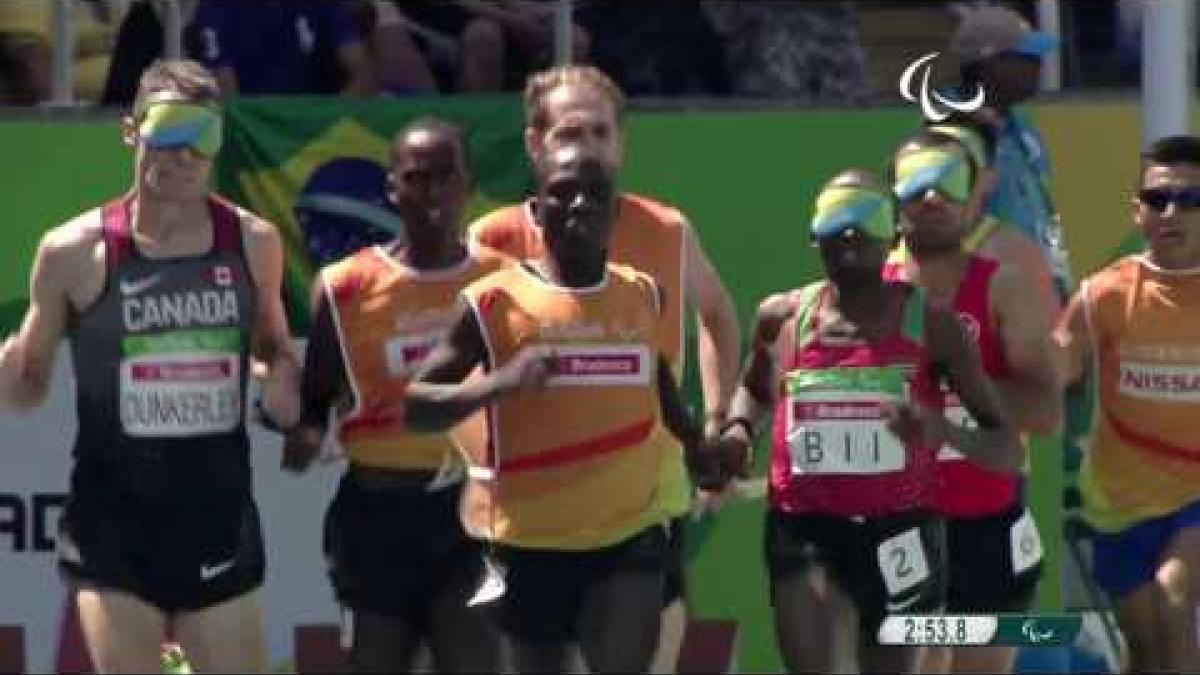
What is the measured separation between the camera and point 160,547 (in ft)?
29.4

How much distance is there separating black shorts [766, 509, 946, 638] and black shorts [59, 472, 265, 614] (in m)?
1.39

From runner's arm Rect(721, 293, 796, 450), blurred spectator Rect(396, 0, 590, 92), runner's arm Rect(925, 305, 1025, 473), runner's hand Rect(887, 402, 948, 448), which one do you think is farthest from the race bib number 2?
blurred spectator Rect(396, 0, 590, 92)

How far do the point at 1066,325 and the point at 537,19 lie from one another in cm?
310

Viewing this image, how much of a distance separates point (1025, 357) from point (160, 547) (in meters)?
2.34

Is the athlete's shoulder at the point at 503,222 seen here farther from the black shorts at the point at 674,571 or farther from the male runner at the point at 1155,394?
the male runner at the point at 1155,394

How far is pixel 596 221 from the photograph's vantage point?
8.65 meters

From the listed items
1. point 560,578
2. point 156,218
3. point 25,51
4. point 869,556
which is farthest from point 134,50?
point 869,556

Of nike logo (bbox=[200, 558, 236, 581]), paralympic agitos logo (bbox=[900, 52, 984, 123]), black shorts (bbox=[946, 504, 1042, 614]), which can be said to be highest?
paralympic agitos logo (bbox=[900, 52, 984, 123])

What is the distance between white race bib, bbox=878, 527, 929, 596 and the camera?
902cm

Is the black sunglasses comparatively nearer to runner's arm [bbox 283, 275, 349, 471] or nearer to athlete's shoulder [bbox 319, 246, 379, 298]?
athlete's shoulder [bbox 319, 246, 379, 298]

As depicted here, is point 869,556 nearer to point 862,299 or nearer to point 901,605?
point 901,605

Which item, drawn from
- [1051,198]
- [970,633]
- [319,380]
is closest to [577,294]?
[319,380]

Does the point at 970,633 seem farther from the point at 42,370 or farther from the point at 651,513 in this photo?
the point at 42,370

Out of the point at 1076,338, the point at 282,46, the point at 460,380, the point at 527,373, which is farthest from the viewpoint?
the point at 282,46
